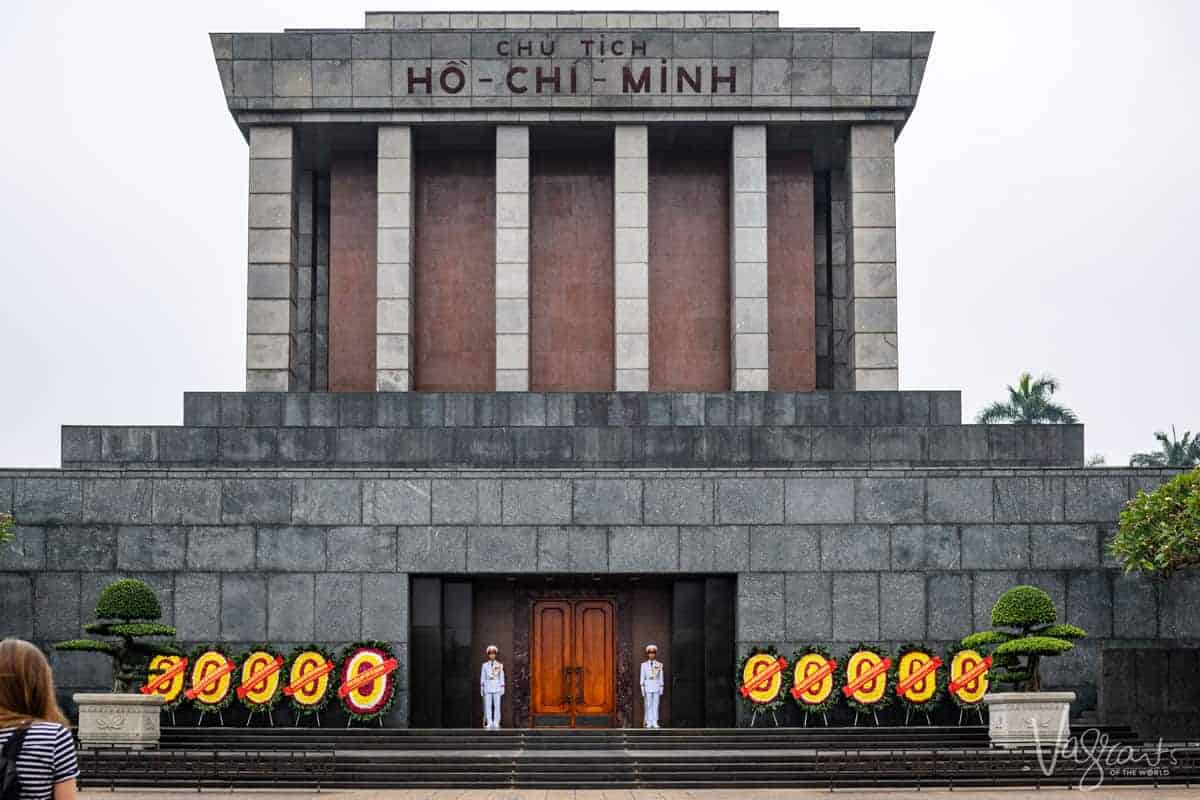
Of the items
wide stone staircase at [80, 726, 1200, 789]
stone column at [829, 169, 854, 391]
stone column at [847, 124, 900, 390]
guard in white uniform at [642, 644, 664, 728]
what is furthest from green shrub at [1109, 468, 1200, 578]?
stone column at [829, 169, 854, 391]

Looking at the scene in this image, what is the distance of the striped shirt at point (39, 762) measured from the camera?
26.0 feet

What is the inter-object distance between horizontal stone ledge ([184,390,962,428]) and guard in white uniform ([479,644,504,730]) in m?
5.61

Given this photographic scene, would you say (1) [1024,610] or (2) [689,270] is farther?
(2) [689,270]

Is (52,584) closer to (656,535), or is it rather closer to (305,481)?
(305,481)

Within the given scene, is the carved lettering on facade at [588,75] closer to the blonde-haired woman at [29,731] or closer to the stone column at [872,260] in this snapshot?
the stone column at [872,260]

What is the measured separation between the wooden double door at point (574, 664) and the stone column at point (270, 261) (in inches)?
342

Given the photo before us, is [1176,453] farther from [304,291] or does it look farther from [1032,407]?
[304,291]

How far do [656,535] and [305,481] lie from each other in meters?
6.29

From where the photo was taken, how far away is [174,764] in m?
24.8

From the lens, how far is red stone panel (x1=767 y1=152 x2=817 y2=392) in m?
37.8

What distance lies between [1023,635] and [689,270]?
42.9ft

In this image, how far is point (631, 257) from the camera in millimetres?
36781

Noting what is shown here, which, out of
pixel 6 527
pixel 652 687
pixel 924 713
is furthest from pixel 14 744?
pixel 924 713

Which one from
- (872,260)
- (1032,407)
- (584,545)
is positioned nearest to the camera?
(584,545)
